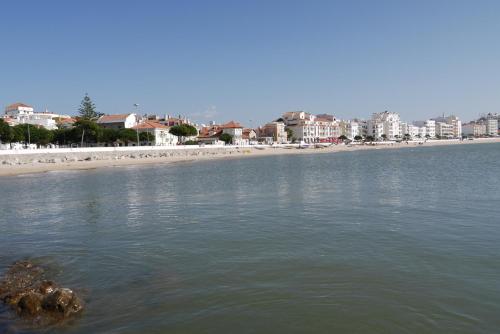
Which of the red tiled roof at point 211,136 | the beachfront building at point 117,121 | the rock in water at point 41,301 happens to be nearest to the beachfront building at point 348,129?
the red tiled roof at point 211,136

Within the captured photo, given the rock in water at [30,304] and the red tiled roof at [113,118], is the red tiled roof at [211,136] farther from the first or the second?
the rock in water at [30,304]

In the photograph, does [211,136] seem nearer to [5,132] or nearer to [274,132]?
A: [274,132]

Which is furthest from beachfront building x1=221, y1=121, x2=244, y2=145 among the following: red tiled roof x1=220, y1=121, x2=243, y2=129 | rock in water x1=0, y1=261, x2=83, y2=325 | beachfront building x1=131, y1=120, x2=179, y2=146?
rock in water x1=0, y1=261, x2=83, y2=325

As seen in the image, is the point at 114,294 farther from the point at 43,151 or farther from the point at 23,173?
the point at 43,151

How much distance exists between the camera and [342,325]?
241 inches

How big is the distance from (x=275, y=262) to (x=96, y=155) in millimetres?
53647

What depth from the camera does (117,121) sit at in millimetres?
92750

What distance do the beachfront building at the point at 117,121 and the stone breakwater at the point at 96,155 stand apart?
865 inches

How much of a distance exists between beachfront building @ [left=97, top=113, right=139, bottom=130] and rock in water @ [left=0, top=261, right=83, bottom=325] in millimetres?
87153

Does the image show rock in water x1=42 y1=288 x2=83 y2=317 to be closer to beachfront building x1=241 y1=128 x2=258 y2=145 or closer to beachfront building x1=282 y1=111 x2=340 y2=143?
beachfront building x1=241 y1=128 x2=258 y2=145

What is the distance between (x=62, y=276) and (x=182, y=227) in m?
4.80

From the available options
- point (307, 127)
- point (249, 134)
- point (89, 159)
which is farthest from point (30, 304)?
point (307, 127)

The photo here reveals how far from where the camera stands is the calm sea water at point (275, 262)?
6332 millimetres

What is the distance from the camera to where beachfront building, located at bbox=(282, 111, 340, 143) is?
140 metres
